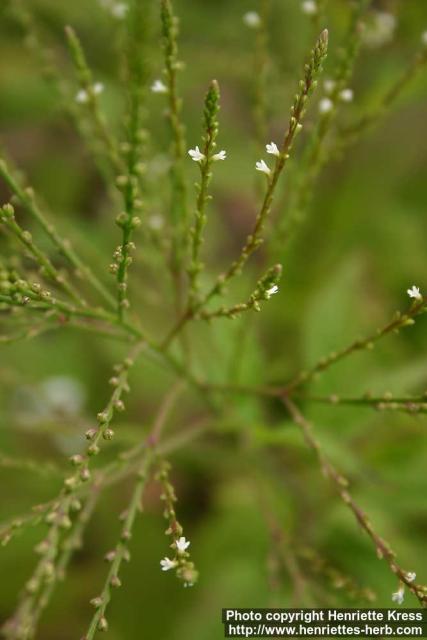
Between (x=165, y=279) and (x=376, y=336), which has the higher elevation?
(x=165, y=279)

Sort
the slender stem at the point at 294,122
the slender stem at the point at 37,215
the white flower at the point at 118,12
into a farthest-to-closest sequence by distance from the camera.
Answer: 1. the white flower at the point at 118,12
2. the slender stem at the point at 37,215
3. the slender stem at the point at 294,122

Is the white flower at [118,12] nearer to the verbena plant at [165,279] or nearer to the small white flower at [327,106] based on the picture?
the verbena plant at [165,279]

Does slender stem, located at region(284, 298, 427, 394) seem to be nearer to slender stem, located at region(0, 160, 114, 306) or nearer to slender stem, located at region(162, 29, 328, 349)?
slender stem, located at region(162, 29, 328, 349)

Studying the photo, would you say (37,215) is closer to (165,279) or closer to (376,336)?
(376,336)

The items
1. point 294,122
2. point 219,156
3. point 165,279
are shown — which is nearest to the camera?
point 294,122

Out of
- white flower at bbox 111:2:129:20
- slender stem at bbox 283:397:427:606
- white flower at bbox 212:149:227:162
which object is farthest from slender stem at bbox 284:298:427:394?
white flower at bbox 111:2:129:20

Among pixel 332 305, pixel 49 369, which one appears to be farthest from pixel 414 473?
pixel 49 369

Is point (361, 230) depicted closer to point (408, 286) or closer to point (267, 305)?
point (408, 286)

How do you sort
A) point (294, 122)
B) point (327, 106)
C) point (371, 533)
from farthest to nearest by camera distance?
point (327, 106) < point (371, 533) < point (294, 122)

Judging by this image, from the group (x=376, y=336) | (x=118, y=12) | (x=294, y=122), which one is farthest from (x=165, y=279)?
(x=294, y=122)

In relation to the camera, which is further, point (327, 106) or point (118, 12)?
point (118, 12)

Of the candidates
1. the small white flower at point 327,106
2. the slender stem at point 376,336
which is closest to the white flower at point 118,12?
the small white flower at point 327,106
